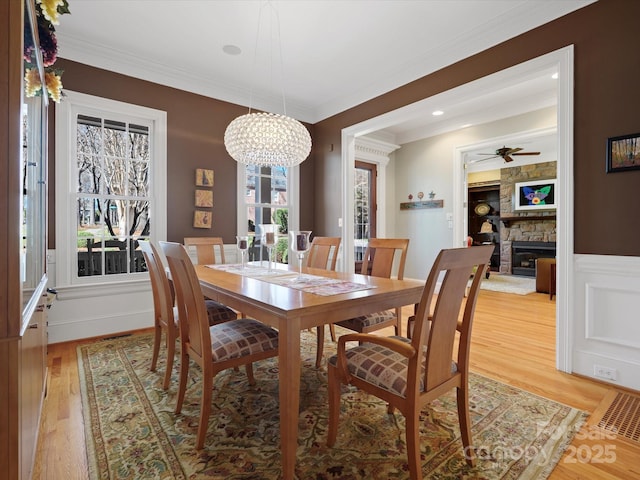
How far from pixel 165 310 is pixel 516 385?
237 centimetres

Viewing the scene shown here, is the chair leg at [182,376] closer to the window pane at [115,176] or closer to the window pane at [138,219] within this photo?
the window pane at [138,219]

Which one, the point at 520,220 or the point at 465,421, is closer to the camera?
the point at 465,421

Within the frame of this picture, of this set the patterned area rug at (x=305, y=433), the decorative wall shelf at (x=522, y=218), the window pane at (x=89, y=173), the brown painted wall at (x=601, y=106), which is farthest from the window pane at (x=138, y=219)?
the decorative wall shelf at (x=522, y=218)

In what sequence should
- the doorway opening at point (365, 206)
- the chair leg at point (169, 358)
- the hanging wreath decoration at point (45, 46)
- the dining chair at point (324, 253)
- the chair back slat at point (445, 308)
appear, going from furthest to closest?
1. the doorway opening at point (365, 206)
2. the dining chair at point (324, 253)
3. the chair leg at point (169, 358)
4. the hanging wreath decoration at point (45, 46)
5. the chair back slat at point (445, 308)

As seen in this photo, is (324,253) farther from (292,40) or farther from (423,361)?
(292,40)

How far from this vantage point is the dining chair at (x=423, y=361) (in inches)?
47.8

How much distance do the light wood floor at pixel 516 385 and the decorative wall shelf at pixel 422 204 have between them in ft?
7.18

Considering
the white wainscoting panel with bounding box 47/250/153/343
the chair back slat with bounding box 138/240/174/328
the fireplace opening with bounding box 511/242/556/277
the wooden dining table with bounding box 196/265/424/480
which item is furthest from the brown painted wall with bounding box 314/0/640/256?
the fireplace opening with bounding box 511/242/556/277

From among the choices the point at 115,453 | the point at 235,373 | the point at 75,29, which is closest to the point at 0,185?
the point at 115,453

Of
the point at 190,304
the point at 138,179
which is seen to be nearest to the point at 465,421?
the point at 190,304

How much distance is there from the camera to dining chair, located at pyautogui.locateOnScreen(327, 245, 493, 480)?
47.8 inches

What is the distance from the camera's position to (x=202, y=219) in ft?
12.7

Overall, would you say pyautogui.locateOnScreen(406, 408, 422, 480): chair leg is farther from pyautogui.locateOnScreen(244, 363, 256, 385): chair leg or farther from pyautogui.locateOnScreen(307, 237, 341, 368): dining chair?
pyautogui.locateOnScreen(307, 237, 341, 368): dining chair

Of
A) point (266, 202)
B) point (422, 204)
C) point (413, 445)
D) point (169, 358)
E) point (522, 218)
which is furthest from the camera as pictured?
point (522, 218)
